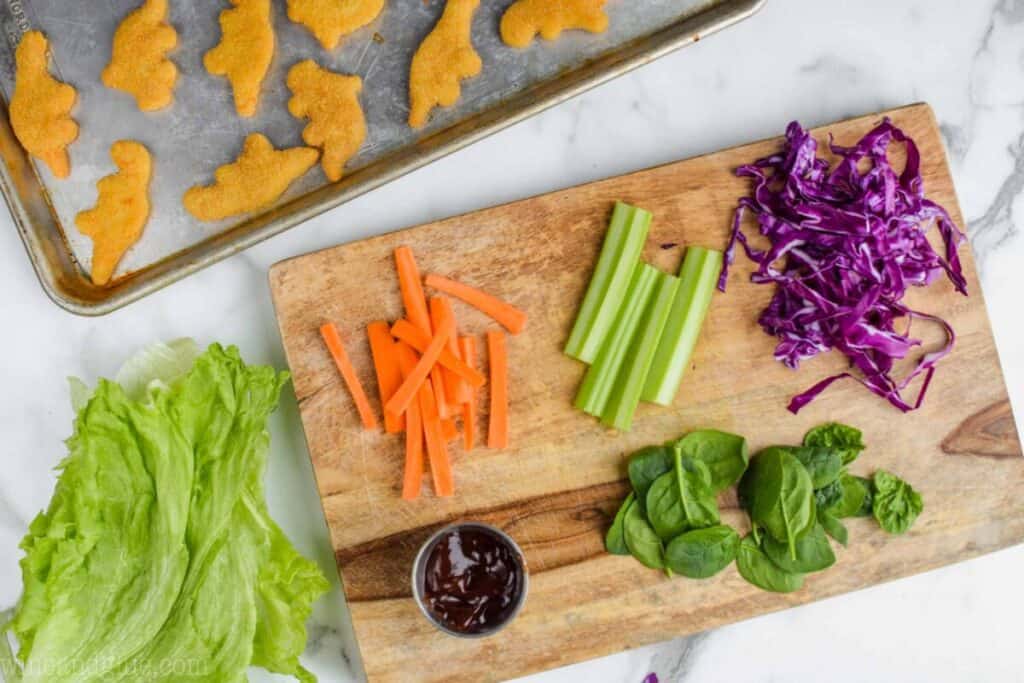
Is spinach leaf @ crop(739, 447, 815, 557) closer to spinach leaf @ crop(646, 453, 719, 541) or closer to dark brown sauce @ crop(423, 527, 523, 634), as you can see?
spinach leaf @ crop(646, 453, 719, 541)

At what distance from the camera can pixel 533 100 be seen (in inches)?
92.3

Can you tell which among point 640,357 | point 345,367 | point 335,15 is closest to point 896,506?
point 640,357

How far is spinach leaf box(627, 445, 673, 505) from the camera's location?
2.26m

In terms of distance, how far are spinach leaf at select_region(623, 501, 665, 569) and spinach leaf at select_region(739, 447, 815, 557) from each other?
0.26m

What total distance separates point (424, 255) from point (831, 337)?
3.50 feet

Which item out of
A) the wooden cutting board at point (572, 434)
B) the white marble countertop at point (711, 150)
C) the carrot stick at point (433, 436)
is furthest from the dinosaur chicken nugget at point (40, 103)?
the carrot stick at point (433, 436)

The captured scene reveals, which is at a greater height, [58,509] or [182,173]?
[182,173]

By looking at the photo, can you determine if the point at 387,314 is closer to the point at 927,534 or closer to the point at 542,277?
the point at 542,277

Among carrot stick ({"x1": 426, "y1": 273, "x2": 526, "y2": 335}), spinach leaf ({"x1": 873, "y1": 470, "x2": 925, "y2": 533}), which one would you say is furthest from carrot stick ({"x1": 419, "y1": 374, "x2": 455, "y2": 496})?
spinach leaf ({"x1": 873, "y1": 470, "x2": 925, "y2": 533})

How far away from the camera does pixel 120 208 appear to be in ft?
7.70

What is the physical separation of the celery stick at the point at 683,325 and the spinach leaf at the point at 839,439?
0.38m

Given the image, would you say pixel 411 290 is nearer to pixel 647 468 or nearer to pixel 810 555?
pixel 647 468

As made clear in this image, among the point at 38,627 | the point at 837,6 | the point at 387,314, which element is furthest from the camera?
the point at 837,6

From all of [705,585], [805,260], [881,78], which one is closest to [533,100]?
[805,260]
